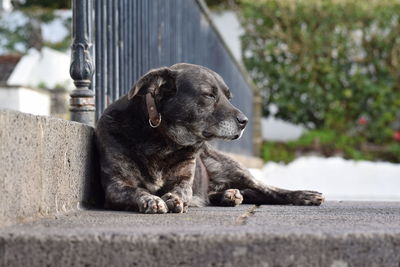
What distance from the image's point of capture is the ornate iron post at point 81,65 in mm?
3918

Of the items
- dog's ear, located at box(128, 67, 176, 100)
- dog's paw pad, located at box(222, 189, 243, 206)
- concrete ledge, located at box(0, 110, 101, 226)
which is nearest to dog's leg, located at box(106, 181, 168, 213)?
concrete ledge, located at box(0, 110, 101, 226)

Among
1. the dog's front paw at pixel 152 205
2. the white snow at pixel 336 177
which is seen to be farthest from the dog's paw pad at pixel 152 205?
the white snow at pixel 336 177

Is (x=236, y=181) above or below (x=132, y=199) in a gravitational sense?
above

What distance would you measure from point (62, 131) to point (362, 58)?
11.3 m

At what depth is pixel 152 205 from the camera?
3271 millimetres

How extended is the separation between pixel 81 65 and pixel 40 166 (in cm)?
115

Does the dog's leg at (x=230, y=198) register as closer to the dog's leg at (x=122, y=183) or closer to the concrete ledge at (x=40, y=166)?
the dog's leg at (x=122, y=183)

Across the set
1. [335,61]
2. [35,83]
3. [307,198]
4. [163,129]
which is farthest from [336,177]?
[163,129]

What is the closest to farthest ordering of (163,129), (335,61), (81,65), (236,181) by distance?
(163,129) → (81,65) → (236,181) → (335,61)

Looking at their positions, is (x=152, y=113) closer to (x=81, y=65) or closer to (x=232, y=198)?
(x=81, y=65)

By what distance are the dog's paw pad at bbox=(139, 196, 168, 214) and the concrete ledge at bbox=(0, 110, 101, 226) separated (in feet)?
0.97

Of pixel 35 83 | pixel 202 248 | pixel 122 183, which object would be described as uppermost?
pixel 35 83

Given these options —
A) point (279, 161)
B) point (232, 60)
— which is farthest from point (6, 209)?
point (279, 161)

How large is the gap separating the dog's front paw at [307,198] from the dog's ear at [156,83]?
3.21 feet
